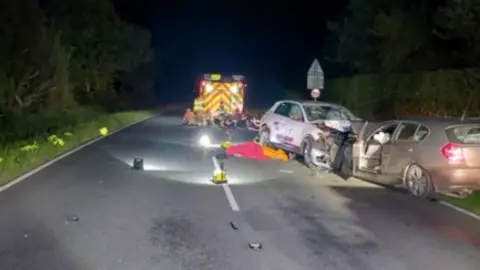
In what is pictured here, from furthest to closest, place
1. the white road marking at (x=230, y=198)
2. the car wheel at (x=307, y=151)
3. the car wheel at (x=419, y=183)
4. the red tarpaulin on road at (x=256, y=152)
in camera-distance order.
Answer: the red tarpaulin on road at (x=256, y=152)
the car wheel at (x=307, y=151)
the car wheel at (x=419, y=183)
the white road marking at (x=230, y=198)

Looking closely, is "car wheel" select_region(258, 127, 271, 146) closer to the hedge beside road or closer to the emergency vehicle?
the hedge beside road

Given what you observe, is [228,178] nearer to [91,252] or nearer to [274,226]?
[274,226]

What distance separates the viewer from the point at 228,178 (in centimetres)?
1656

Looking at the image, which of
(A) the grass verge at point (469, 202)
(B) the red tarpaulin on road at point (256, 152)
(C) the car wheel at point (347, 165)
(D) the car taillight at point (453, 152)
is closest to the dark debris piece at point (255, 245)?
(A) the grass verge at point (469, 202)

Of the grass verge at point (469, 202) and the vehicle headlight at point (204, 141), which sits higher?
the grass verge at point (469, 202)

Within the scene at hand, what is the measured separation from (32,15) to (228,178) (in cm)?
2224

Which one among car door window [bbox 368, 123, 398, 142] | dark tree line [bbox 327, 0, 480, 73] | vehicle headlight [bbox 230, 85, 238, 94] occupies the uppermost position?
dark tree line [bbox 327, 0, 480, 73]

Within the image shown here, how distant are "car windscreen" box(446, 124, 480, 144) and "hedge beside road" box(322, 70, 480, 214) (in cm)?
1330

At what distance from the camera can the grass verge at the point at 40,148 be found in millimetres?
16969

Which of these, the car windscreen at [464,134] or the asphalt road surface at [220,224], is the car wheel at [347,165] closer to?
A: the asphalt road surface at [220,224]

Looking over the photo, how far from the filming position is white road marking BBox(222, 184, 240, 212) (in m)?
12.3

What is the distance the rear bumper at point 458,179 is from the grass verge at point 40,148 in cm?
836

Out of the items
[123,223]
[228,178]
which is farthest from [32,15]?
[123,223]

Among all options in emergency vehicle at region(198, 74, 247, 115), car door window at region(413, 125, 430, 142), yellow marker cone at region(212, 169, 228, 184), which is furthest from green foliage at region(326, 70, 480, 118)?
yellow marker cone at region(212, 169, 228, 184)
